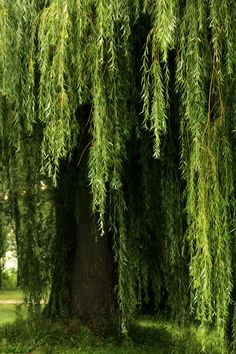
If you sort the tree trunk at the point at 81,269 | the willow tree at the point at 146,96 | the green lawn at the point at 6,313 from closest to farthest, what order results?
the willow tree at the point at 146,96, the tree trunk at the point at 81,269, the green lawn at the point at 6,313

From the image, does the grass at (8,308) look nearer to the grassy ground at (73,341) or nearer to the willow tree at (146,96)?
the grassy ground at (73,341)

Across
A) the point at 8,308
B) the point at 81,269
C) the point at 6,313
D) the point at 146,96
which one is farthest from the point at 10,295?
the point at 146,96

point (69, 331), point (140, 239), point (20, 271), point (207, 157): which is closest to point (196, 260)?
point (207, 157)

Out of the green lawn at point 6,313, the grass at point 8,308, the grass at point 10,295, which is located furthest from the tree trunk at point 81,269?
the grass at point 10,295

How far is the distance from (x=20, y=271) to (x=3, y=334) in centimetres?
86

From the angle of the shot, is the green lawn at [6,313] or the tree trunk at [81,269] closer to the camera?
the tree trunk at [81,269]

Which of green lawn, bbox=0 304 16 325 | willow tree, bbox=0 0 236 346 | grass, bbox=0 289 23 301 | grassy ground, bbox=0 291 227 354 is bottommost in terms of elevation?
grassy ground, bbox=0 291 227 354

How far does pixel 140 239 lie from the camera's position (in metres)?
7.24

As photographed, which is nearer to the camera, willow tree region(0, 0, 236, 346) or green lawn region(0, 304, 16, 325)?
willow tree region(0, 0, 236, 346)

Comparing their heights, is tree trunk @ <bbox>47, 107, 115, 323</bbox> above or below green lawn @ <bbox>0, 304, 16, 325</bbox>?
above

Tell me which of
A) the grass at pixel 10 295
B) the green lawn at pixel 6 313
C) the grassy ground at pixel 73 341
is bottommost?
the grassy ground at pixel 73 341

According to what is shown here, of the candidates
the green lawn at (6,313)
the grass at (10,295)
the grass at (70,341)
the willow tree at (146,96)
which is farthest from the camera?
the grass at (10,295)

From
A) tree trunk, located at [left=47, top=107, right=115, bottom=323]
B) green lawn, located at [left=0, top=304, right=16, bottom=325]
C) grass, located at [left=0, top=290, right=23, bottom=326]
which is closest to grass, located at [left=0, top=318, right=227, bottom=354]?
tree trunk, located at [left=47, top=107, right=115, bottom=323]

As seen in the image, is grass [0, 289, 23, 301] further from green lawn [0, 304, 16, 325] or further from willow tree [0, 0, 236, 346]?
willow tree [0, 0, 236, 346]
